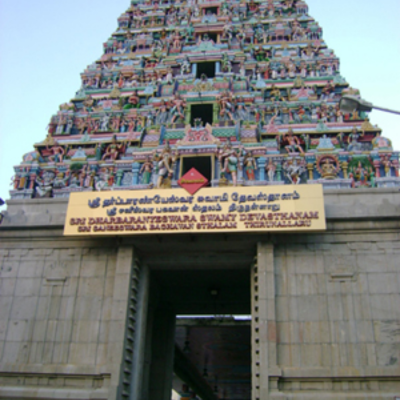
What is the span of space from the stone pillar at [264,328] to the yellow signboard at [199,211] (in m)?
1.19

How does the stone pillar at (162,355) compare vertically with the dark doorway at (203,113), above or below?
below

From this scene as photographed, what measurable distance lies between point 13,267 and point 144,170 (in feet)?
21.6

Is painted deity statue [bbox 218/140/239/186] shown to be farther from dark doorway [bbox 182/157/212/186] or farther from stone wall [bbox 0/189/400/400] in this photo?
stone wall [bbox 0/189/400/400]

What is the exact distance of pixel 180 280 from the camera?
21.0m

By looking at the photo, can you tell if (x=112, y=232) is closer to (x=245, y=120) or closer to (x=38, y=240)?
(x=38, y=240)

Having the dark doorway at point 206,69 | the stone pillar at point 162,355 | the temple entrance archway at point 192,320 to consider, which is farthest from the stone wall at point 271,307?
the dark doorway at point 206,69

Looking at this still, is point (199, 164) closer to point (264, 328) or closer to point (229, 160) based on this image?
point (229, 160)

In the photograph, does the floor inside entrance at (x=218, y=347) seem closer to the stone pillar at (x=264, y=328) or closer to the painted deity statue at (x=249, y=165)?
the painted deity statue at (x=249, y=165)

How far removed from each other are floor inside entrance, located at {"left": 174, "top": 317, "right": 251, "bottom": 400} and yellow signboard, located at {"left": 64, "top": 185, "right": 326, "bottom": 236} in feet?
40.9

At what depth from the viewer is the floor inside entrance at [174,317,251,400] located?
1078 inches

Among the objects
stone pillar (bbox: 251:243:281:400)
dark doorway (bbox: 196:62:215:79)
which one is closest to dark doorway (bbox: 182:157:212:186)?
stone pillar (bbox: 251:243:281:400)

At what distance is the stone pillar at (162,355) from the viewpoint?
2116 centimetres

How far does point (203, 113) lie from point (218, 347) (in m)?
15.6

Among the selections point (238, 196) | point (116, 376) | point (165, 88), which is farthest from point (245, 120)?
point (116, 376)
